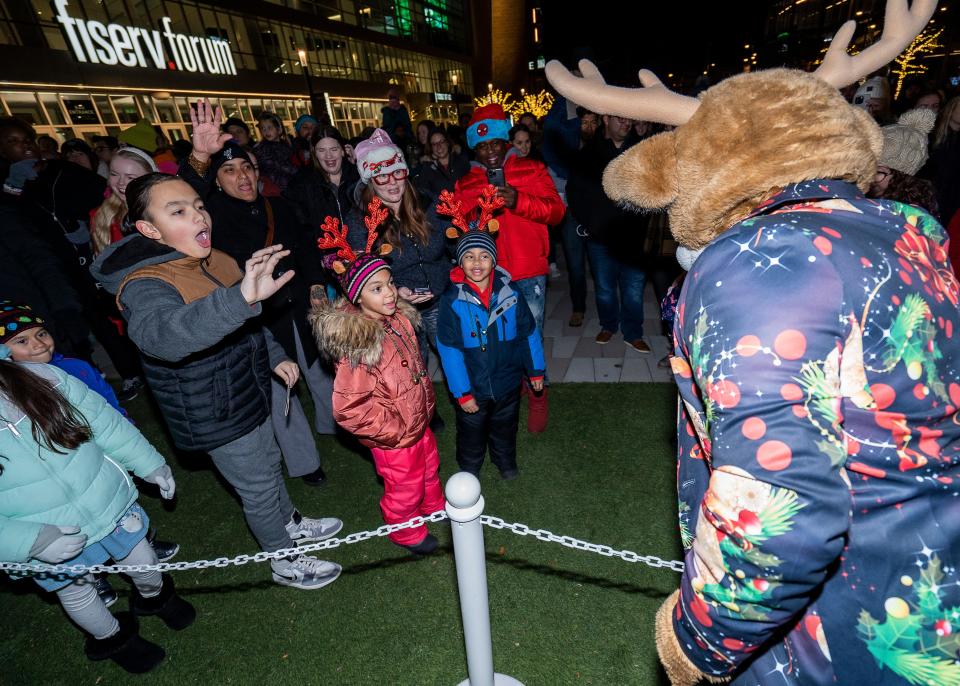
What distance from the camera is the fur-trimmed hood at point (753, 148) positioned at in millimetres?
963

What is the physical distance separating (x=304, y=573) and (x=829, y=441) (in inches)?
121

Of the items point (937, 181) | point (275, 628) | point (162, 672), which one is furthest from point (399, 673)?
point (937, 181)

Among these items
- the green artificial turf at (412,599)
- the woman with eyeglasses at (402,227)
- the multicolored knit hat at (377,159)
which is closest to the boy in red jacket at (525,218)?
the woman with eyeglasses at (402,227)

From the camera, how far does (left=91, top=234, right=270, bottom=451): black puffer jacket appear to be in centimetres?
201

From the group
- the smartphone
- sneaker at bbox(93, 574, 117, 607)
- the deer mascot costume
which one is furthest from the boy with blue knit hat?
sneaker at bbox(93, 574, 117, 607)

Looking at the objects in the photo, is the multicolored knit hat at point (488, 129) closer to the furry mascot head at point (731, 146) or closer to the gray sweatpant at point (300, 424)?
the gray sweatpant at point (300, 424)

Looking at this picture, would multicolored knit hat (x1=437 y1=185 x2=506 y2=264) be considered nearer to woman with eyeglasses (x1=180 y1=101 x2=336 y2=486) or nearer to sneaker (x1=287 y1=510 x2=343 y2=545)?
woman with eyeglasses (x1=180 y1=101 x2=336 y2=486)

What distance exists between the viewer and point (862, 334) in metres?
0.87

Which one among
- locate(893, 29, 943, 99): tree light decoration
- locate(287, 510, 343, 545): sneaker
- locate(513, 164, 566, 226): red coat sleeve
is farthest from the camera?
locate(893, 29, 943, 99): tree light decoration

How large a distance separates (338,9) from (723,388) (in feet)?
127

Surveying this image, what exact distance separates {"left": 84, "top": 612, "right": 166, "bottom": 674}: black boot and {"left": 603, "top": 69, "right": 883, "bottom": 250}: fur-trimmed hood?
339 centimetres

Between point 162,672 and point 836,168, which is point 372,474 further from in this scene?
point 836,168

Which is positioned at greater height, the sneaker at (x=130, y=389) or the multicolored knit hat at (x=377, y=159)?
the multicolored knit hat at (x=377, y=159)

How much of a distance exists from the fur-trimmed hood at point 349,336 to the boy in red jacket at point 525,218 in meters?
1.69
